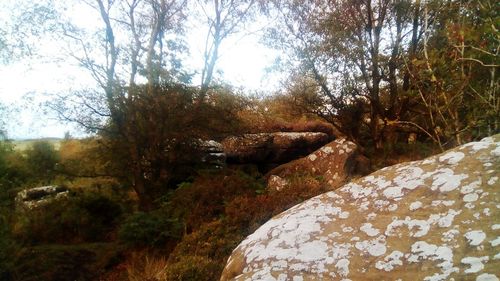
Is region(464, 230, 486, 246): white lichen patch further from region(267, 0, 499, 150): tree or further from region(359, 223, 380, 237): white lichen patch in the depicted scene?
region(267, 0, 499, 150): tree

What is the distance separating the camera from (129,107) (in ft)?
35.4

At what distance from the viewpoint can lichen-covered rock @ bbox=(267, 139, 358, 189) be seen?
1144 centimetres

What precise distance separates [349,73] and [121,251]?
8245 millimetres

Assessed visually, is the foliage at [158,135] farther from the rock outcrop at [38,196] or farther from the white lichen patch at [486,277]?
the white lichen patch at [486,277]

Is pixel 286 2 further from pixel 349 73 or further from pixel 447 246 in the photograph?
pixel 447 246

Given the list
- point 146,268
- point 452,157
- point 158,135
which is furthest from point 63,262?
point 452,157

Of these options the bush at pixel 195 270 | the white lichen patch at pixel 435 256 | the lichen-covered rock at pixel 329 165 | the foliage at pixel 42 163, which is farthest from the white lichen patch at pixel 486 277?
the foliage at pixel 42 163

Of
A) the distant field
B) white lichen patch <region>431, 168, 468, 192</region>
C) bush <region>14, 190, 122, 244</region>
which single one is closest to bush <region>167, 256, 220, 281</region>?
white lichen patch <region>431, 168, 468, 192</region>

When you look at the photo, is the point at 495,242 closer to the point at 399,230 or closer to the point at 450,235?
the point at 450,235

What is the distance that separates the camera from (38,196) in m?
13.1

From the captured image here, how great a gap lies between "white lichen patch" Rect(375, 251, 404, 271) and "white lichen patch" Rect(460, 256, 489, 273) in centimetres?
31

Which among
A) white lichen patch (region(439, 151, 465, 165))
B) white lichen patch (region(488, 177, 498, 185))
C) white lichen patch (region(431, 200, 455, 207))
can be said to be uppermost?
white lichen patch (region(439, 151, 465, 165))

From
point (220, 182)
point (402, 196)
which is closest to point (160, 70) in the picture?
point (220, 182)

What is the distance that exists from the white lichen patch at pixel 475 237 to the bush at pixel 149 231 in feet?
21.7
